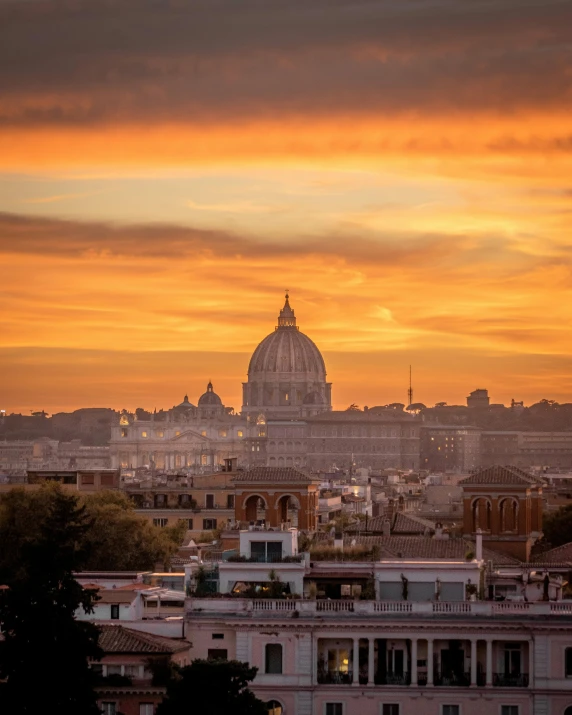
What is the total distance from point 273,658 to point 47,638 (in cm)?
414

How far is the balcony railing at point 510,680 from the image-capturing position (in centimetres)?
3844

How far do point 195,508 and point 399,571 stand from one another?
40855 mm

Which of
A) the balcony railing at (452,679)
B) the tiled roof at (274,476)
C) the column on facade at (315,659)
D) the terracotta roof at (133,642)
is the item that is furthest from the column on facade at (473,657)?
the tiled roof at (274,476)

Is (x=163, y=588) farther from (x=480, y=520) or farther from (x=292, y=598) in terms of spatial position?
(x=480, y=520)

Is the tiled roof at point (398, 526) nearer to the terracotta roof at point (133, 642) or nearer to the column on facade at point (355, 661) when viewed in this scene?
the column on facade at point (355, 661)

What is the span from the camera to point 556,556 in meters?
53.4

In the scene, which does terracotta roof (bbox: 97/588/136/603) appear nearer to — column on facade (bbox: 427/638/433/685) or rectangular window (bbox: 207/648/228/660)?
rectangular window (bbox: 207/648/228/660)

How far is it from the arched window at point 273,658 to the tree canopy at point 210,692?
2603 mm

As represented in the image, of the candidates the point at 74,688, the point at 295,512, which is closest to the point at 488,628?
the point at 74,688

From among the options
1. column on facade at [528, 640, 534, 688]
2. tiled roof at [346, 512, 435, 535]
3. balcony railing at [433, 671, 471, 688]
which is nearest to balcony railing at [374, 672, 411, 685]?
balcony railing at [433, 671, 471, 688]

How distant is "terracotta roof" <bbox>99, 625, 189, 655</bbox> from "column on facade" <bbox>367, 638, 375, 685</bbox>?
261cm

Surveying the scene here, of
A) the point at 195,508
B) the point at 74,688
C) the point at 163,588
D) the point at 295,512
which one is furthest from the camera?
the point at 195,508

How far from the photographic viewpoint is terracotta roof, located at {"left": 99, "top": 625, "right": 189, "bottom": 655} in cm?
3772

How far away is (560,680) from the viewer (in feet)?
126
